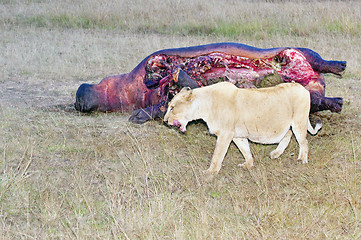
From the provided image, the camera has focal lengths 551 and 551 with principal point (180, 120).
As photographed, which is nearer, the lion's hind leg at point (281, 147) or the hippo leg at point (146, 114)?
the lion's hind leg at point (281, 147)

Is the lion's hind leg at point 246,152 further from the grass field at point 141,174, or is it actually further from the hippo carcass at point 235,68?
the hippo carcass at point 235,68

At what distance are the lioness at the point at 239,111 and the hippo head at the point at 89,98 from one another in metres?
2.34

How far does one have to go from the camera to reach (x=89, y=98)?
22.4 ft

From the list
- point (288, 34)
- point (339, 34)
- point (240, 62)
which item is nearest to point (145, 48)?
point (288, 34)

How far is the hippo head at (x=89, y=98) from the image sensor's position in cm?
684

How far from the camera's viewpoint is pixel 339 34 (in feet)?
38.8

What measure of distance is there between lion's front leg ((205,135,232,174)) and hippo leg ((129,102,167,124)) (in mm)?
1694

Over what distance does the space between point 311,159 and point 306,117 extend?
22.4 inches

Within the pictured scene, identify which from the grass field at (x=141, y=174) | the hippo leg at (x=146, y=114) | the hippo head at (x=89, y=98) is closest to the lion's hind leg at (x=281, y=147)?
the grass field at (x=141, y=174)

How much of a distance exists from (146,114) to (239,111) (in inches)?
76.9

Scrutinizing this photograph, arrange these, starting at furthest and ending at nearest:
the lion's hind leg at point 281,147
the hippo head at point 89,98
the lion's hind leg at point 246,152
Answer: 1. the hippo head at point 89,98
2. the lion's hind leg at point 281,147
3. the lion's hind leg at point 246,152

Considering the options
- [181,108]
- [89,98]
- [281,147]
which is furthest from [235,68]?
Answer: [89,98]

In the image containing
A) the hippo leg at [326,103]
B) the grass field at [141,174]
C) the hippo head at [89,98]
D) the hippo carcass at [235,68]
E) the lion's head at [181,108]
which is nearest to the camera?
the grass field at [141,174]

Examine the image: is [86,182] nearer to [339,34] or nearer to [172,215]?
[172,215]
